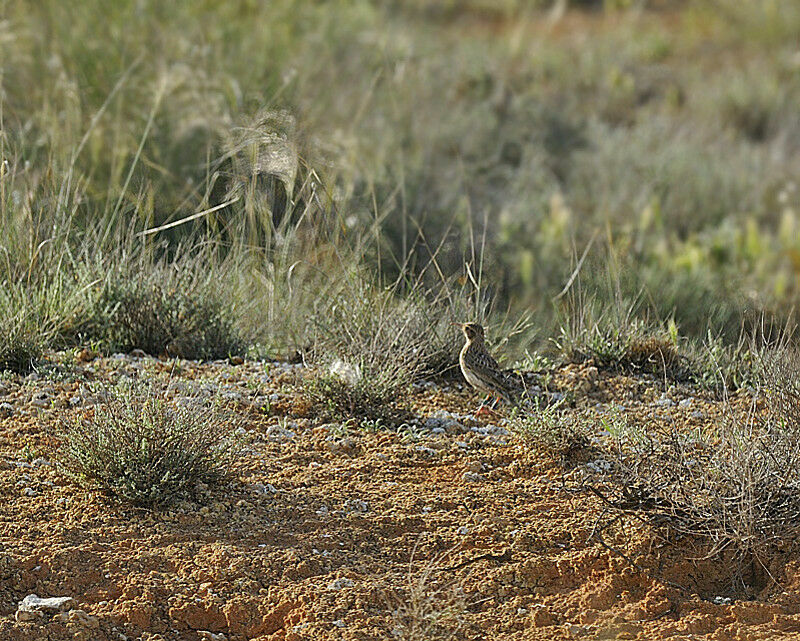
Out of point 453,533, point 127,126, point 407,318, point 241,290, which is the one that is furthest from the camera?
point 127,126

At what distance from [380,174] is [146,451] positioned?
4.91m

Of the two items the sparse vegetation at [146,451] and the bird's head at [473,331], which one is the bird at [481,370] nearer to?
the bird's head at [473,331]

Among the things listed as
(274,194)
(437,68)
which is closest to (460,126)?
(437,68)

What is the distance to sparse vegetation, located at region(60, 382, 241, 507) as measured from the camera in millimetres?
3076

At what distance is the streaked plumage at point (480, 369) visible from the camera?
3.80 m

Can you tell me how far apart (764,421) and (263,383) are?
5.63 feet

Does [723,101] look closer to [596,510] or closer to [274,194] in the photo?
[274,194]

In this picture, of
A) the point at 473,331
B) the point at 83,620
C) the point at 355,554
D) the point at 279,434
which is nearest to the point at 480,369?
the point at 473,331

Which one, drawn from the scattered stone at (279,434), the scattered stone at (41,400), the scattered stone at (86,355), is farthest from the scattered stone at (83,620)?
the scattered stone at (86,355)

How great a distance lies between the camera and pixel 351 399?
3.78 meters

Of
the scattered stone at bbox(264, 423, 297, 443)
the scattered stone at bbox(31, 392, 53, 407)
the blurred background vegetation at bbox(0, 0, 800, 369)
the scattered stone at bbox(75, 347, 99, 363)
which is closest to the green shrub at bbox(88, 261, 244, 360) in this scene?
the blurred background vegetation at bbox(0, 0, 800, 369)

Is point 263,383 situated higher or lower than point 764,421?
lower

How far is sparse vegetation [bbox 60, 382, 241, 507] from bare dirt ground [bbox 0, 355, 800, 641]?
0.19ft

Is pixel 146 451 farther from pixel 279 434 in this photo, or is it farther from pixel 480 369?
pixel 480 369
